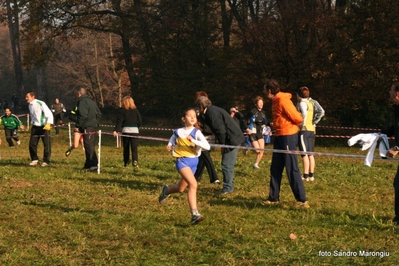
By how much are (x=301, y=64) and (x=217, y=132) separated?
1753 cm

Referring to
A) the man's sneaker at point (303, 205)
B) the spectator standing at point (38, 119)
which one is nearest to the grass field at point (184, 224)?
the man's sneaker at point (303, 205)

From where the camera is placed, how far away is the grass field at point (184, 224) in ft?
22.8

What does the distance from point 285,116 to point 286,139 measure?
338 mm

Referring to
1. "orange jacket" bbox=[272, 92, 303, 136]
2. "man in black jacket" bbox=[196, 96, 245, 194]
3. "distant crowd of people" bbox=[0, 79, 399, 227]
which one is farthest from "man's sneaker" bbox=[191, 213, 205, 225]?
"man in black jacket" bbox=[196, 96, 245, 194]

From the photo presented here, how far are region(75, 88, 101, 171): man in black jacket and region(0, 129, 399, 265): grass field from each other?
1361 millimetres

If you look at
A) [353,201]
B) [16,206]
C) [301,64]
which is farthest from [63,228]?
[301,64]

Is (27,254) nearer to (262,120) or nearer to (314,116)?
(314,116)

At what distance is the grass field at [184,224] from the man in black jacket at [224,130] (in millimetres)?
364

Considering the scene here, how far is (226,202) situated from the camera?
34.0 feet

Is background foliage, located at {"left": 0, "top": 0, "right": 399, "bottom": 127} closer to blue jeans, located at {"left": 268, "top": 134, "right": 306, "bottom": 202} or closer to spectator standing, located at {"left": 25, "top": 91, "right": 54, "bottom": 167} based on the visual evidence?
spectator standing, located at {"left": 25, "top": 91, "right": 54, "bottom": 167}

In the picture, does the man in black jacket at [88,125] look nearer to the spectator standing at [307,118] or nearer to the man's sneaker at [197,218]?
the spectator standing at [307,118]

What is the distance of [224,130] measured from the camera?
11.2m

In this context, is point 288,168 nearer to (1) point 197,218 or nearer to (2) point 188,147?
(2) point 188,147

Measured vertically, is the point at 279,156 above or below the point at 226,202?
above
